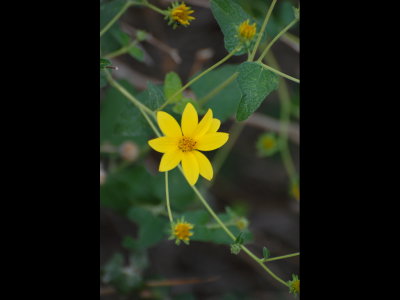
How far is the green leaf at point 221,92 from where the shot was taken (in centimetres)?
126

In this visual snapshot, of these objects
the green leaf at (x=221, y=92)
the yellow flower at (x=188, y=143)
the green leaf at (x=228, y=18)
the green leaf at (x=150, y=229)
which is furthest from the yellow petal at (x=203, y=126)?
the green leaf at (x=150, y=229)

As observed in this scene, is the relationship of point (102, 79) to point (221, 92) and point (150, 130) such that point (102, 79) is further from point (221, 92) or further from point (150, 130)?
point (221, 92)

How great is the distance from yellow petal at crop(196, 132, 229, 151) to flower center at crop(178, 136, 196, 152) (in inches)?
0.5

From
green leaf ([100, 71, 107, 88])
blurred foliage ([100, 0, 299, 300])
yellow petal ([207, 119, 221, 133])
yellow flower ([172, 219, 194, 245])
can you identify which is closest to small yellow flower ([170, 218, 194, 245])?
yellow flower ([172, 219, 194, 245])

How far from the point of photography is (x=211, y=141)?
82 cm

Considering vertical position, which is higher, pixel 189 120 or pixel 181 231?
pixel 189 120

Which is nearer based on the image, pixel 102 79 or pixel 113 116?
pixel 102 79

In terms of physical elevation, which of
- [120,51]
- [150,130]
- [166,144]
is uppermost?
[120,51]

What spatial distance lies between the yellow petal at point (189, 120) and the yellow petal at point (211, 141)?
0.03 meters

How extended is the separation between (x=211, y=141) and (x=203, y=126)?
0.03 metres

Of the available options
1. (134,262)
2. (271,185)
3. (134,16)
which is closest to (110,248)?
(134,262)

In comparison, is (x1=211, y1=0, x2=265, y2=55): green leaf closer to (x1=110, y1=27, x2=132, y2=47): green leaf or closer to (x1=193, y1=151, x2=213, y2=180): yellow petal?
(x1=193, y1=151, x2=213, y2=180): yellow petal

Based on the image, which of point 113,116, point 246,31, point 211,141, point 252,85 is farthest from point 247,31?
point 113,116

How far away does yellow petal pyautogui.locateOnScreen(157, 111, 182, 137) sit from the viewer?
2.75 ft
